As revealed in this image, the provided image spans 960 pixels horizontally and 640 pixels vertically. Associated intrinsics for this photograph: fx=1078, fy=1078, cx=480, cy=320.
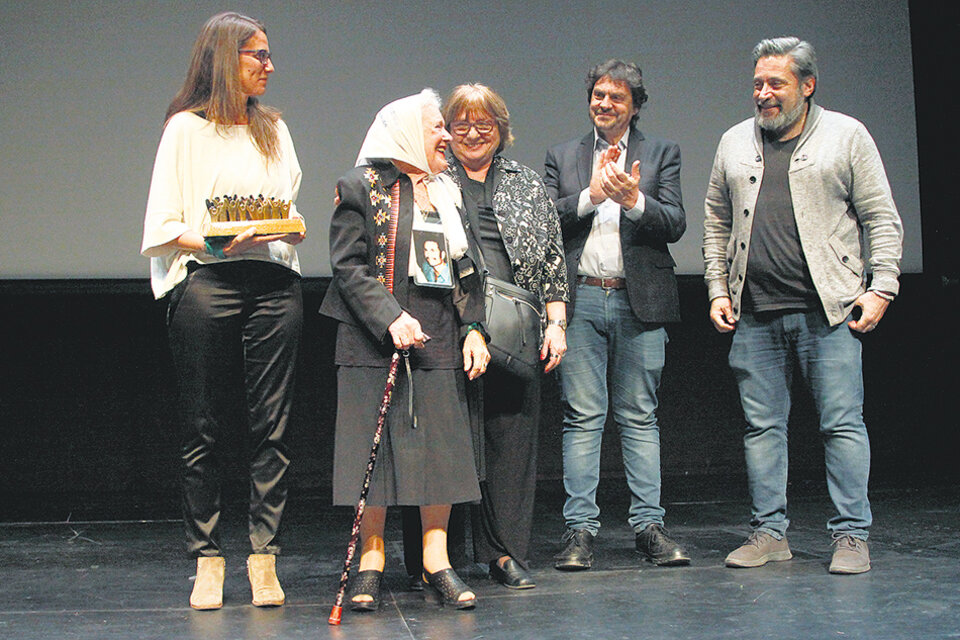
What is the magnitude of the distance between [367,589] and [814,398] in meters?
1.41

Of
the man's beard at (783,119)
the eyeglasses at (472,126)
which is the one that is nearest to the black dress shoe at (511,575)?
the eyeglasses at (472,126)

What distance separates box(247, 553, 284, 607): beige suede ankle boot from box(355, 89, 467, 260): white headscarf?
2.98 ft

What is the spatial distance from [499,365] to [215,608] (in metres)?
0.95

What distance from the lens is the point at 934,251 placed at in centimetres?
481

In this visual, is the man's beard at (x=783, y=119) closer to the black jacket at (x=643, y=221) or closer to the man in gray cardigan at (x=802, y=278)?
the man in gray cardigan at (x=802, y=278)

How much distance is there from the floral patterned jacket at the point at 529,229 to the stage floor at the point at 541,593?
828mm

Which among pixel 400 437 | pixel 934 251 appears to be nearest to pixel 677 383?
pixel 934 251

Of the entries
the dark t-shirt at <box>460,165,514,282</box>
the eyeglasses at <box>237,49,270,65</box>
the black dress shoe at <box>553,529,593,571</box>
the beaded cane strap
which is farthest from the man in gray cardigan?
the eyeglasses at <box>237,49,270,65</box>

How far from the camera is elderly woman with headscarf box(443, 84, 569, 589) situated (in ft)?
9.64

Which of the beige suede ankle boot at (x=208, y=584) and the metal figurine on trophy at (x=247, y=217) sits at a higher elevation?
the metal figurine on trophy at (x=247, y=217)

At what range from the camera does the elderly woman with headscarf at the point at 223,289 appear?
264 cm

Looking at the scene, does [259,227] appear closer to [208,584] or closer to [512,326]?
[512,326]

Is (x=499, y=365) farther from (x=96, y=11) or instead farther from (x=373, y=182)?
(x=96, y=11)

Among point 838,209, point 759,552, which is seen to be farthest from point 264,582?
point 838,209
